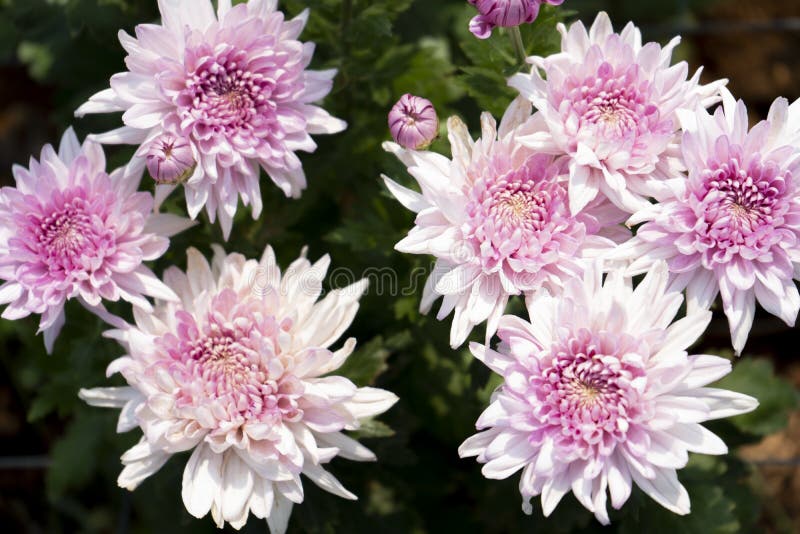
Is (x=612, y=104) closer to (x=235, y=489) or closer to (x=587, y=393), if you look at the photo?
(x=587, y=393)

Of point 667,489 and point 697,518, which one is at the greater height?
point 667,489

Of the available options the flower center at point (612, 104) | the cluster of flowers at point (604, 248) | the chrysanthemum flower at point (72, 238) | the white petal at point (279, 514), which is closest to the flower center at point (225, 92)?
the chrysanthemum flower at point (72, 238)

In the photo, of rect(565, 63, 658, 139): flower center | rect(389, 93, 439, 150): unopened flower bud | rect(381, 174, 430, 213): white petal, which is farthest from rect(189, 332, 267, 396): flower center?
rect(565, 63, 658, 139): flower center

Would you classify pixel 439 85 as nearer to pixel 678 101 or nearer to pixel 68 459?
pixel 678 101

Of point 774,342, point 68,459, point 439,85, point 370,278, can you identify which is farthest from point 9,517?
point 774,342

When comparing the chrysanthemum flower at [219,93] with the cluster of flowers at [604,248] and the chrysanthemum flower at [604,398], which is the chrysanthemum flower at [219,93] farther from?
the chrysanthemum flower at [604,398]

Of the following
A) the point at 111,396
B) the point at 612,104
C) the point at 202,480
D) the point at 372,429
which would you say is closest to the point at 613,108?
the point at 612,104
